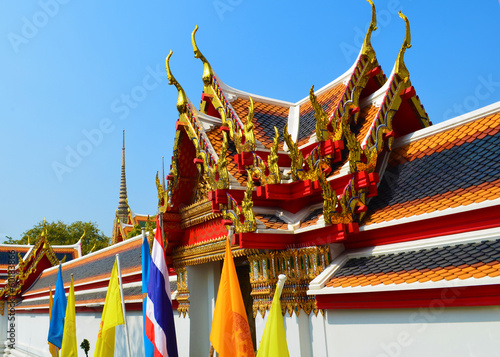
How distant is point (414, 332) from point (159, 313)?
367cm

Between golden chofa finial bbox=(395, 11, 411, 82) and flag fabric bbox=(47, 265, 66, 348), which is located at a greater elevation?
golden chofa finial bbox=(395, 11, 411, 82)

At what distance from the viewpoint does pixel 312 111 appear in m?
8.25

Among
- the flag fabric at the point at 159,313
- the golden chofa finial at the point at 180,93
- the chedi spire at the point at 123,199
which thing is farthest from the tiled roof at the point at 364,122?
the chedi spire at the point at 123,199

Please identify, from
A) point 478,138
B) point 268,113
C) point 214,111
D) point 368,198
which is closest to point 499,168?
point 478,138

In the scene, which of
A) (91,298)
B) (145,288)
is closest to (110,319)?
(145,288)

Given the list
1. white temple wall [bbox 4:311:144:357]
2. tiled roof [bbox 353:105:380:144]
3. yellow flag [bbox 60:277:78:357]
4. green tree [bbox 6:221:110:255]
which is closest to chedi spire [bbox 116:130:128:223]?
green tree [bbox 6:221:110:255]

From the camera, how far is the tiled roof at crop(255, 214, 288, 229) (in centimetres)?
617

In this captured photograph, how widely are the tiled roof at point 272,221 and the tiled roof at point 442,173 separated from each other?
113 centimetres

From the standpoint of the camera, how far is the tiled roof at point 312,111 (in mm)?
7559

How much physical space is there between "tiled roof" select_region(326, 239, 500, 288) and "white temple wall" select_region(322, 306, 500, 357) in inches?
13.2

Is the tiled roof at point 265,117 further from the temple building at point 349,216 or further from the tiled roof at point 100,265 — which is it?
the tiled roof at point 100,265

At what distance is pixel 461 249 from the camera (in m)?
4.85

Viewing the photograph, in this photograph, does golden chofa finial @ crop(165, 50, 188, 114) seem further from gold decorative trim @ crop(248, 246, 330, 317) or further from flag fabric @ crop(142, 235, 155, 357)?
gold decorative trim @ crop(248, 246, 330, 317)

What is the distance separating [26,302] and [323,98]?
23173 mm
